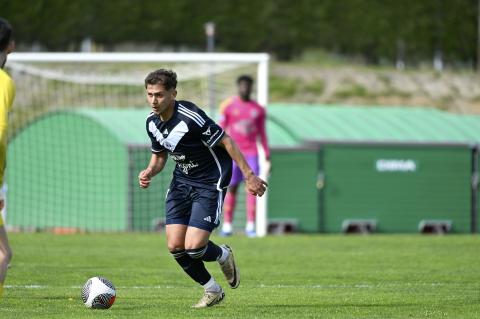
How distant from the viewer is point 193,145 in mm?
10430

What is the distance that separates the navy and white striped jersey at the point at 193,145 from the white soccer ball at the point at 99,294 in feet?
3.97

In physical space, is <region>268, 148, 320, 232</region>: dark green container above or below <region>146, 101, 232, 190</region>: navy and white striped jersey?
below

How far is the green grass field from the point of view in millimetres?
10078

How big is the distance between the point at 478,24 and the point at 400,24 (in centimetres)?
378

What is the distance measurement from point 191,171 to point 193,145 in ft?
A: 0.91

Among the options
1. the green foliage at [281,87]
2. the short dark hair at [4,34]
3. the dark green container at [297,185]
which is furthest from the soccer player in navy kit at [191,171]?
the green foliage at [281,87]

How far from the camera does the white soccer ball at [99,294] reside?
10.1m

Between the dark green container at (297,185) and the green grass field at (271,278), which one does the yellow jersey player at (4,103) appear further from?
the dark green container at (297,185)

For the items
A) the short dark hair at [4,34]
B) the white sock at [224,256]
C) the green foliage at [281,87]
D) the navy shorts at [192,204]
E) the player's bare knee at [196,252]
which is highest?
the green foliage at [281,87]

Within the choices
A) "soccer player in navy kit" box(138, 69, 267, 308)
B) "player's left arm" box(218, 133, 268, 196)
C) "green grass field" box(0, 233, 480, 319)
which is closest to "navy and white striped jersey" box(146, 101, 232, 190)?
"soccer player in navy kit" box(138, 69, 267, 308)

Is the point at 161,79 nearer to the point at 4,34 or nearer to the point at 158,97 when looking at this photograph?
the point at 158,97

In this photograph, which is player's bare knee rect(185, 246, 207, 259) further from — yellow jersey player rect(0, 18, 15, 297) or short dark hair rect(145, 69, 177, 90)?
yellow jersey player rect(0, 18, 15, 297)

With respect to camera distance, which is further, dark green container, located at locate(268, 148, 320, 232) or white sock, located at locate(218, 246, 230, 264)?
dark green container, located at locate(268, 148, 320, 232)

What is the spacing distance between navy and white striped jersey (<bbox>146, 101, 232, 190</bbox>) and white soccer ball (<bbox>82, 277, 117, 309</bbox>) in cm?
121
